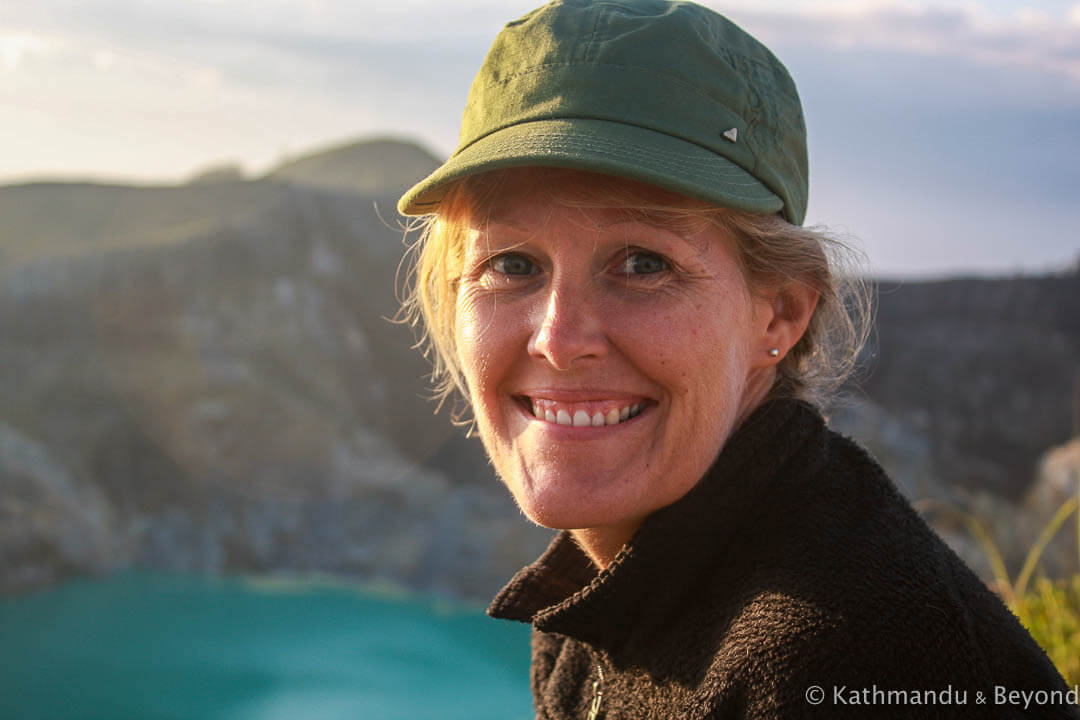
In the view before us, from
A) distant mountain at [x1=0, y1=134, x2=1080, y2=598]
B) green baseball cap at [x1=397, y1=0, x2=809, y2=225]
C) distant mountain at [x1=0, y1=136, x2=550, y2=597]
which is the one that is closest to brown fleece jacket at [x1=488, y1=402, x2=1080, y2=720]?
green baseball cap at [x1=397, y1=0, x2=809, y2=225]

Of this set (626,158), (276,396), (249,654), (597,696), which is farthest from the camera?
(276,396)

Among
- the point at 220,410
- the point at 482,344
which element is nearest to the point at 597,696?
the point at 482,344

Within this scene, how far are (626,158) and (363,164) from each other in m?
14.5

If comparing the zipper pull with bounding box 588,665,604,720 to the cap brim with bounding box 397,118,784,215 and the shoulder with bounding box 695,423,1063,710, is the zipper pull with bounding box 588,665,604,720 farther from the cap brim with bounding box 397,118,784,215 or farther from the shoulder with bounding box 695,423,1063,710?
the cap brim with bounding box 397,118,784,215

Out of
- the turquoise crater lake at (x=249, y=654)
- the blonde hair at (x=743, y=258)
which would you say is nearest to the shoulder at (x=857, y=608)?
the blonde hair at (x=743, y=258)

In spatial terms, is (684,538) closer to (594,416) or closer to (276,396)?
(594,416)

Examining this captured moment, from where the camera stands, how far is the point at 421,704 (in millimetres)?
6809

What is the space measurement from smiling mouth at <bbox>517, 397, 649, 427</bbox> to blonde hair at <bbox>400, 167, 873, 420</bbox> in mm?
230

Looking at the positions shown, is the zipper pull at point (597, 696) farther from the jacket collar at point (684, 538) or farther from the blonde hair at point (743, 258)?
the blonde hair at point (743, 258)

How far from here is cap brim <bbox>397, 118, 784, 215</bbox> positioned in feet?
3.62

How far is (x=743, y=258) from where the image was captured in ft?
4.11

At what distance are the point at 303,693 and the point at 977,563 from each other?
15.5ft

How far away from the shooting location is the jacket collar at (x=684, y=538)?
3.94 ft

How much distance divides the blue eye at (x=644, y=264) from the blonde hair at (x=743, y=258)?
0.16 feet
